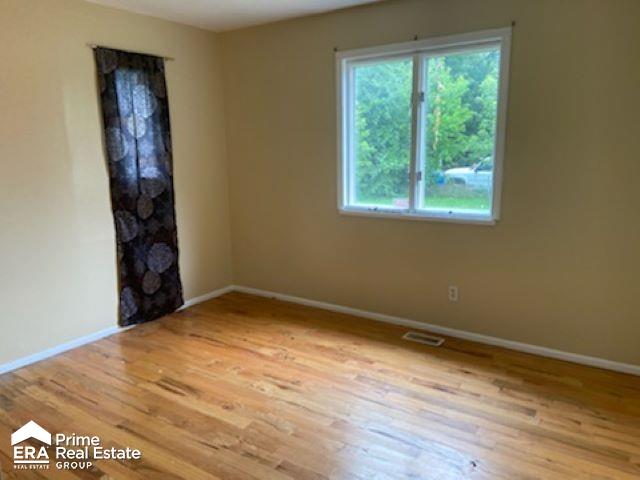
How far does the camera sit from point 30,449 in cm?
221

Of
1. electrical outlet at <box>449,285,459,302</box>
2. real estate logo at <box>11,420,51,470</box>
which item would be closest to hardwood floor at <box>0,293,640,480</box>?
real estate logo at <box>11,420,51,470</box>

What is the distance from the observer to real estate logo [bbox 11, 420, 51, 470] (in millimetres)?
2104

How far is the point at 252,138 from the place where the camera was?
430cm

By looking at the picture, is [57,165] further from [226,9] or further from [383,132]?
[383,132]

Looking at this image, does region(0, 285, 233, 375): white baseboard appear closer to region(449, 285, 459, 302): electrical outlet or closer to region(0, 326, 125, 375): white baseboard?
region(0, 326, 125, 375): white baseboard

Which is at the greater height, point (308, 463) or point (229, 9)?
point (229, 9)

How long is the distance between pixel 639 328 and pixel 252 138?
11.0 feet

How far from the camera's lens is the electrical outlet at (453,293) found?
135 inches

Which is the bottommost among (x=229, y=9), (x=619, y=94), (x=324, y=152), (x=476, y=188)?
(x=476, y=188)

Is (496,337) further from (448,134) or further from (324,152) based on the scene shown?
(324,152)

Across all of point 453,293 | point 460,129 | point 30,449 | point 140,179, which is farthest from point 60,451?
point 460,129

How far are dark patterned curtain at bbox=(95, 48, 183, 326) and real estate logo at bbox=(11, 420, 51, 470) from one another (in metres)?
1.36

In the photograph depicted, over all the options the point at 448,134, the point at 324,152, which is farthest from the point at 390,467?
the point at 324,152

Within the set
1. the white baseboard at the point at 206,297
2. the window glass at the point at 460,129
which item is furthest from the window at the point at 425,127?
the white baseboard at the point at 206,297
